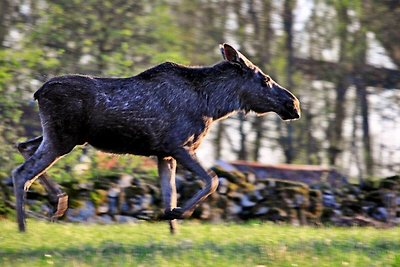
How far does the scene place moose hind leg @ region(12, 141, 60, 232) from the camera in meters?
10.2

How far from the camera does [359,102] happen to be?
867 inches

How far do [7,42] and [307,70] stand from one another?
24.7ft

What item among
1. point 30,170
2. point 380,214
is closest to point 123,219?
point 380,214

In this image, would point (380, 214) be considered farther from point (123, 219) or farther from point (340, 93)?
point (340, 93)

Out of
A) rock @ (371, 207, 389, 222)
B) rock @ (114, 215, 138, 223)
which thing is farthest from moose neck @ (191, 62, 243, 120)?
rock @ (371, 207, 389, 222)

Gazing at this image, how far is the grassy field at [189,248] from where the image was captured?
344 inches

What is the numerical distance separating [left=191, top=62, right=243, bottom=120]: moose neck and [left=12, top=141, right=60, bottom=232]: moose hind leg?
72.9 inches

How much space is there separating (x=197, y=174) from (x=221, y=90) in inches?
47.3

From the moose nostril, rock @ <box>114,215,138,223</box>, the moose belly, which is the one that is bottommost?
rock @ <box>114,215,138,223</box>

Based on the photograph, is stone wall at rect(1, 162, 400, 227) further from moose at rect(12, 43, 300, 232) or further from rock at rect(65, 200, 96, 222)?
moose at rect(12, 43, 300, 232)

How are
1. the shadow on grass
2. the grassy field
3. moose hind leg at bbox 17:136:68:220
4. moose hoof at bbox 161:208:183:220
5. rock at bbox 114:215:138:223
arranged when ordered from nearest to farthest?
the grassy field < the shadow on grass < moose hoof at bbox 161:208:183:220 < moose hind leg at bbox 17:136:68:220 < rock at bbox 114:215:138:223

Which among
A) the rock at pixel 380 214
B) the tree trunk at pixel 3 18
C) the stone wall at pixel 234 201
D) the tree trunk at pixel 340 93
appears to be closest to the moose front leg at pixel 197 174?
the stone wall at pixel 234 201

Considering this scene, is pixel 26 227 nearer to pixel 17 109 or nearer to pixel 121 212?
pixel 121 212

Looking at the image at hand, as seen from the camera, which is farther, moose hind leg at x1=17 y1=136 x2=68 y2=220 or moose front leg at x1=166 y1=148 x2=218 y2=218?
moose hind leg at x1=17 y1=136 x2=68 y2=220
